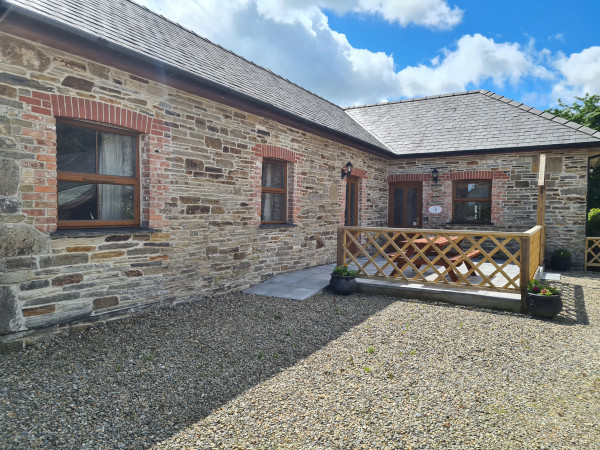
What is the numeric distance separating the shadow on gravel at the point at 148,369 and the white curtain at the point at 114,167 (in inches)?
57.9

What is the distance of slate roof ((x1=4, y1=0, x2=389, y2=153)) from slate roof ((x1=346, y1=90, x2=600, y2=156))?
4578mm

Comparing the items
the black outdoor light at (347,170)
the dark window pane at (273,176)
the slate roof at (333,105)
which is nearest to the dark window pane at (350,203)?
the black outdoor light at (347,170)

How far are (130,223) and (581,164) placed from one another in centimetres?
1083

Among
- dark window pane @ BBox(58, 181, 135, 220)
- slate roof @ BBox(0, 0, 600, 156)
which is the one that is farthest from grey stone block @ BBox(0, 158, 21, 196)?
slate roof @ BBox(0, 0, 600, 156)

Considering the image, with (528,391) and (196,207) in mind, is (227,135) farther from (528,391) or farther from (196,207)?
(528,391)

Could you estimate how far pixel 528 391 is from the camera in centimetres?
304

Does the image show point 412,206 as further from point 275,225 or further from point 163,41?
point 163,41

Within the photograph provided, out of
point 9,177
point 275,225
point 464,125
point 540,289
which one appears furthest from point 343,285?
point 464,125

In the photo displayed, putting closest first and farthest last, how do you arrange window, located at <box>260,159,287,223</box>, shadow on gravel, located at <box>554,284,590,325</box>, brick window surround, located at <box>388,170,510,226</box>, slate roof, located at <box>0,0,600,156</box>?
slate roof, located at <box>0,0,600,156</box> < shadow on gravel, located at <box>554,284,590,325</box> < window, located at <box>260,159,287,223</box> < brick window surround, located at <box>388,170,510,226</box>

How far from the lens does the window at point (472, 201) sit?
10.6 meters

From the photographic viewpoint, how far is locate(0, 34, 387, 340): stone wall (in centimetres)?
379

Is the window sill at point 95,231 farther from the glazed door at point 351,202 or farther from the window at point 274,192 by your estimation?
the glazed door at point 351,202

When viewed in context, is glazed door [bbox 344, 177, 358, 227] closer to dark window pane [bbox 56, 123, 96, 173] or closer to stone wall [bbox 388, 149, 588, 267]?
stone wall [bbox 388, 149, 588, 267]

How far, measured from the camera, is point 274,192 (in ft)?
24.5
